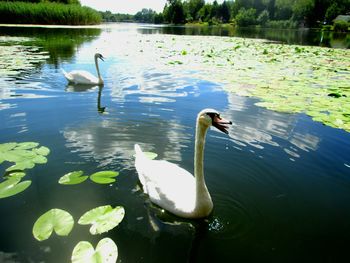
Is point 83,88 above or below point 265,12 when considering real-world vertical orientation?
below

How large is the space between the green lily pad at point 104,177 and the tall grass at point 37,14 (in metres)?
42.5

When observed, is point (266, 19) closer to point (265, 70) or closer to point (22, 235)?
point (265, 70)

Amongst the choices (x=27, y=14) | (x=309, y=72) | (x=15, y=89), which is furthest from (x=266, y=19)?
(x=15, y=89)

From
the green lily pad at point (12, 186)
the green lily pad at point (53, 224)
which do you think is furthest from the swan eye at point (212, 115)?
the green lily pad at point (12, 186)

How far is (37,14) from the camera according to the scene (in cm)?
3994

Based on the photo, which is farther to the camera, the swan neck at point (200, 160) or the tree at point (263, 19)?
the tree at point (263, 19)

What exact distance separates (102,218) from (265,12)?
110725 millimetres

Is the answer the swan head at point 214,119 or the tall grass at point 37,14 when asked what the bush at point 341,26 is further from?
the swan head at point 214,119

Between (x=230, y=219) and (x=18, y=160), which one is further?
(x=18, y=160)

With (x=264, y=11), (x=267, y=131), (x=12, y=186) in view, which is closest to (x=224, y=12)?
(x=264, y=11)

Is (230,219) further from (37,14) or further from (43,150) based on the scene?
(37,14)

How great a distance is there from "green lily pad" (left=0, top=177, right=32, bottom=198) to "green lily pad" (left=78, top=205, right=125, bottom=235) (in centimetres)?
115

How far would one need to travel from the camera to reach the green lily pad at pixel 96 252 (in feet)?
9.52

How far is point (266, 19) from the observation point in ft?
326
